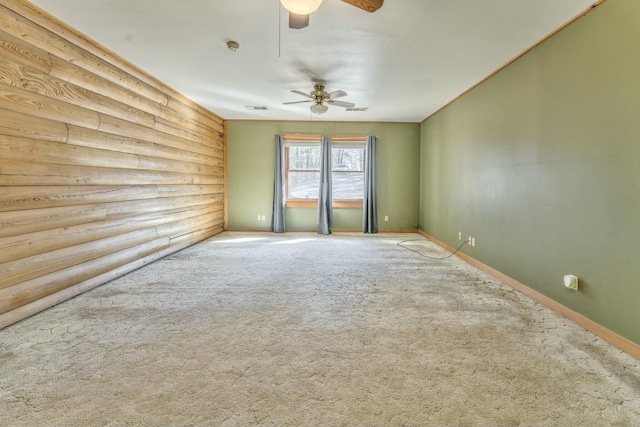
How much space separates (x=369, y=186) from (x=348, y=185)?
1.65ft

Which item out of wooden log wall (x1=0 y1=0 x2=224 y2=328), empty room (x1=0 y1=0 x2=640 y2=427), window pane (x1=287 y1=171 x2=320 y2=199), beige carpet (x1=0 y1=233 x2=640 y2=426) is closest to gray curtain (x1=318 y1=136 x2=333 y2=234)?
window pane (x1=287 y1=171 x2=320 y2=199)

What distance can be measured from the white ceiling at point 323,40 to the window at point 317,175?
2143mm

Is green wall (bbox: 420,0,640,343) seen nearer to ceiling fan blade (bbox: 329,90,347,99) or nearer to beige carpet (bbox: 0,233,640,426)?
beige carpet (bbox: 0,233,640,426)

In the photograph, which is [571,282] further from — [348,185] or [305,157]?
[305,157]

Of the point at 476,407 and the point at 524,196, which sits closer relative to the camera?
the point at 476,407

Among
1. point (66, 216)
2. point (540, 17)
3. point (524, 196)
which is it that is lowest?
point (66, 216)

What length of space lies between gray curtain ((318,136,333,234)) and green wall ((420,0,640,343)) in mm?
2995

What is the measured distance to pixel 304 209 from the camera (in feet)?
21.0

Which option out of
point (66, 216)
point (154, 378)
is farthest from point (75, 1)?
point (154, 378)

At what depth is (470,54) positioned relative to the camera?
3.00m

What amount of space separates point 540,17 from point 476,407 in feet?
9.33

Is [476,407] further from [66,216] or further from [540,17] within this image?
[66,216]

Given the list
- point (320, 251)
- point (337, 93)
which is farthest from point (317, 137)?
point (320, 251)

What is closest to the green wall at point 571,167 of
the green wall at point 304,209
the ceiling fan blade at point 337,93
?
the ceiling fan blade at point 337,93
